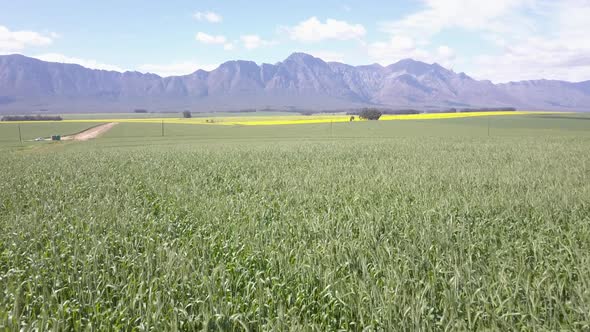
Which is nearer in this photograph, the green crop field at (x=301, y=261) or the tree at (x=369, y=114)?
the green crop field at (x=301, y=261)

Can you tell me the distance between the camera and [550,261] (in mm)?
5594

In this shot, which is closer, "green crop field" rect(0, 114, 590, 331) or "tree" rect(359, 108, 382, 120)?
"green crop field" rect(0, 114, 590, 331)

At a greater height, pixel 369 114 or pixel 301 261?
pixel 301 261

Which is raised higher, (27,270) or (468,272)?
(468,272)

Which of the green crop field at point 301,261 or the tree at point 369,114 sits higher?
the green crop field at point 301,261

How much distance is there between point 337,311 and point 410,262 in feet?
5.19

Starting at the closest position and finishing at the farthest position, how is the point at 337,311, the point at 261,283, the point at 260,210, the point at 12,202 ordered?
the point at 337,311 → the point at 261,283 → the point at 260,210 → the point at 12,202

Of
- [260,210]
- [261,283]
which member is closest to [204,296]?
[261,283]

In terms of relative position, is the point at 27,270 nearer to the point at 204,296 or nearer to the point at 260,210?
the point at 204,296

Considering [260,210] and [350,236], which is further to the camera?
[260,210]

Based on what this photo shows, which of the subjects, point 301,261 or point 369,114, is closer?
point 301,261

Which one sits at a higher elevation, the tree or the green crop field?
the green crop field

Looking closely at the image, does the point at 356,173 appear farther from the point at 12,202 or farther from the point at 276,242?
the point at 12,202

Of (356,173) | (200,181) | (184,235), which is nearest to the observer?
(184,235)
